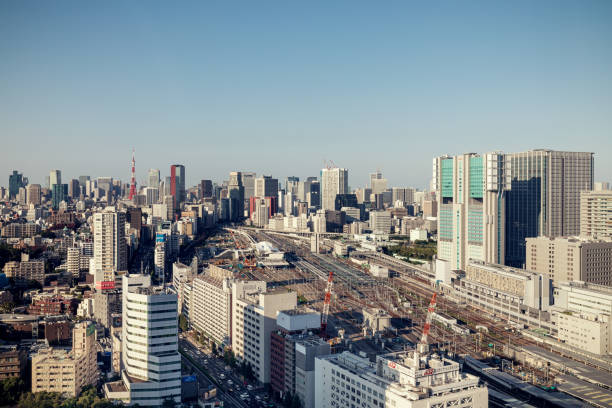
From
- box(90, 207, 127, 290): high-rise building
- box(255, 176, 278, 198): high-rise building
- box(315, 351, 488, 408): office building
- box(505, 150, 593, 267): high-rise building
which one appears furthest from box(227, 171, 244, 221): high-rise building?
box(315, 351, 488, 408): office building

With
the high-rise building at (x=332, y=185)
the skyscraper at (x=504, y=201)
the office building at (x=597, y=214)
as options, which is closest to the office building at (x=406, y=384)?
the skyscraper at (x=504, y=201)

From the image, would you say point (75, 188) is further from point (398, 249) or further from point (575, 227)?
point (575, 227)

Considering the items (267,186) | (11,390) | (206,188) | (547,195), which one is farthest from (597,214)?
(206,188)

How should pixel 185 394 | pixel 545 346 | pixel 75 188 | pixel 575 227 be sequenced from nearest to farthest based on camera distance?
1. pixel 185 394
2. pixel 545 346
3. pixel 575 227
4. pixel 75 188

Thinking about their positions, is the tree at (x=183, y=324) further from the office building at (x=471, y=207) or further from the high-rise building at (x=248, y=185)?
the high-rise building at (x=248, y=185)

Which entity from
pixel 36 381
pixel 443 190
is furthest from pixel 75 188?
pixel 36 381
